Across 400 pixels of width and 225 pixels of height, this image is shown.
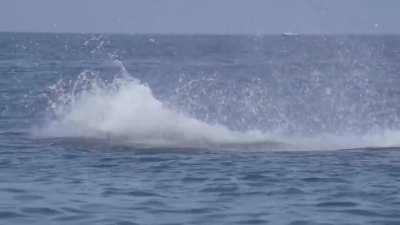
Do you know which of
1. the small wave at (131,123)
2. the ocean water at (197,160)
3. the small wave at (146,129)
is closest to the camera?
the ocean water at (197,160)

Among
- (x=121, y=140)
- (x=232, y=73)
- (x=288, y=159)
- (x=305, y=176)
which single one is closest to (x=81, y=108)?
(x=121, y=140)

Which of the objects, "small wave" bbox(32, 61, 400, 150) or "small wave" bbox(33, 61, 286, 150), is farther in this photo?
"small wave" bbox(33, 61, 286, 150)

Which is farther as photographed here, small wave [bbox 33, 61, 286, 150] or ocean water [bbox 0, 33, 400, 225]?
small wave [bbox 33, 61, 286, 150]

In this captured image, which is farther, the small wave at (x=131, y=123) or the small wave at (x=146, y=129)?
the small wave at (x=131, y=123)

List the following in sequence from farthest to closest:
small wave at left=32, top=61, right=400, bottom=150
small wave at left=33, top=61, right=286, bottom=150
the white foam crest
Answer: the white foam crest
small wave at left=33, top=61, right=286, bottom=150
small wave at left=32, top=61, right=400, bottom=150

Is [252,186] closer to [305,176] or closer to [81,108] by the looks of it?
[305,176]

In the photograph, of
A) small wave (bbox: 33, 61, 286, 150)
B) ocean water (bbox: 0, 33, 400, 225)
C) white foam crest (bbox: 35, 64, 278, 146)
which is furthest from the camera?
white foam crest (bbox: 35, 64, 278, 146)

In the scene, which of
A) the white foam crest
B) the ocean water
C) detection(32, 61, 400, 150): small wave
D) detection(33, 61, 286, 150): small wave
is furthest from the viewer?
the white foam crest

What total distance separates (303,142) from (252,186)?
609cm

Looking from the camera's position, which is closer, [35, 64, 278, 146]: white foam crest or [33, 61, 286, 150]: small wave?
[33, 61, 286, 150]: small wave

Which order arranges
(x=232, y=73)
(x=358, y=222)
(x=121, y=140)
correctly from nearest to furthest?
1. (x=358, y=222)
2. (x=121, y=140)
3. (x=232, y=73)

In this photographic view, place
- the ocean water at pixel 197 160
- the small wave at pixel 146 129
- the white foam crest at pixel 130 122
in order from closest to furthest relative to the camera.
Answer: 1. the ocean water at pixel 197 160
2. the small wave at pixel 146 129
3. the white foam crest at pixel 130 122

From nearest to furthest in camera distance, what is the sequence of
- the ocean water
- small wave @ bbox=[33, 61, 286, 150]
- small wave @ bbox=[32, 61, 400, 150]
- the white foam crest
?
the ocean water
small wave @ bbox=[32, 61, 400, 150]
small wave @ bbox=[33, 61, 286, 150]
the white foam crest

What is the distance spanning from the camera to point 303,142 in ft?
72.8
